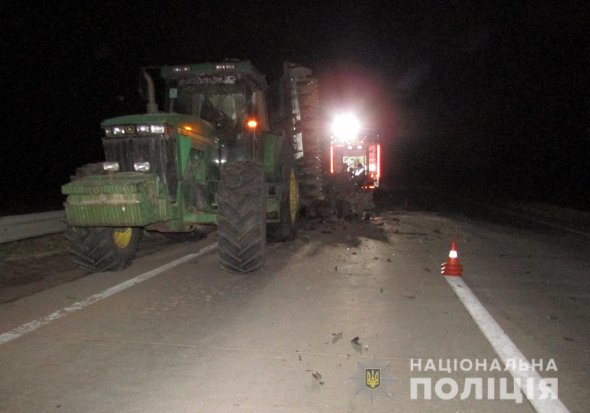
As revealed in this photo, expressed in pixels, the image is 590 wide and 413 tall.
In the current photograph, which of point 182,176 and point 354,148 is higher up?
point 354,148

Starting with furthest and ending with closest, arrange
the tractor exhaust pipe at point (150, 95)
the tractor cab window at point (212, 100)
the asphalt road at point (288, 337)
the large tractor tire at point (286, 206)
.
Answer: the large tractor tire at point (286, 206), the tractor cab window at point (212, 100), the tractor exhaust pipe at point (150, 95), the asphalt road at point (288, 337)

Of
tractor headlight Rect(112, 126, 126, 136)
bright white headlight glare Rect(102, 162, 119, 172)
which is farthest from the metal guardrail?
tractor headlight Rect(112, 126, 126, 136)

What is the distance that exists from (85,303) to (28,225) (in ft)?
10.5

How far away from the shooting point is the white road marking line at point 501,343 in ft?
12.5

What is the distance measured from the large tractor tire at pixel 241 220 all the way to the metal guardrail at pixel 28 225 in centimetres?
241

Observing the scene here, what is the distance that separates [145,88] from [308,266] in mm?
4125

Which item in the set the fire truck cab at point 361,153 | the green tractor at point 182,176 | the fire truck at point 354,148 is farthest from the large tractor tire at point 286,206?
the fire truck cab at point 361,153

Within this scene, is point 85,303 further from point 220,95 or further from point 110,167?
point 220,95

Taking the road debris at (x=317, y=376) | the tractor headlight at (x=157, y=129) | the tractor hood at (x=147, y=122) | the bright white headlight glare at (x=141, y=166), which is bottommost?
the road debris at (x=317, y=376)

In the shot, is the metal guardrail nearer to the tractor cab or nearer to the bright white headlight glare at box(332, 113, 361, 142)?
the tractor cab

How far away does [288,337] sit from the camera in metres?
5.16

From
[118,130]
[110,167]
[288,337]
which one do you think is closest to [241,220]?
[110,167]

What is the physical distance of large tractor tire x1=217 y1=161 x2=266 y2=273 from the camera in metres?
7.41

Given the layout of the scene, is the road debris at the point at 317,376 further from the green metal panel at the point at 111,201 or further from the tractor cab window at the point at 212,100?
the tractor cab window at the point at 212,100
